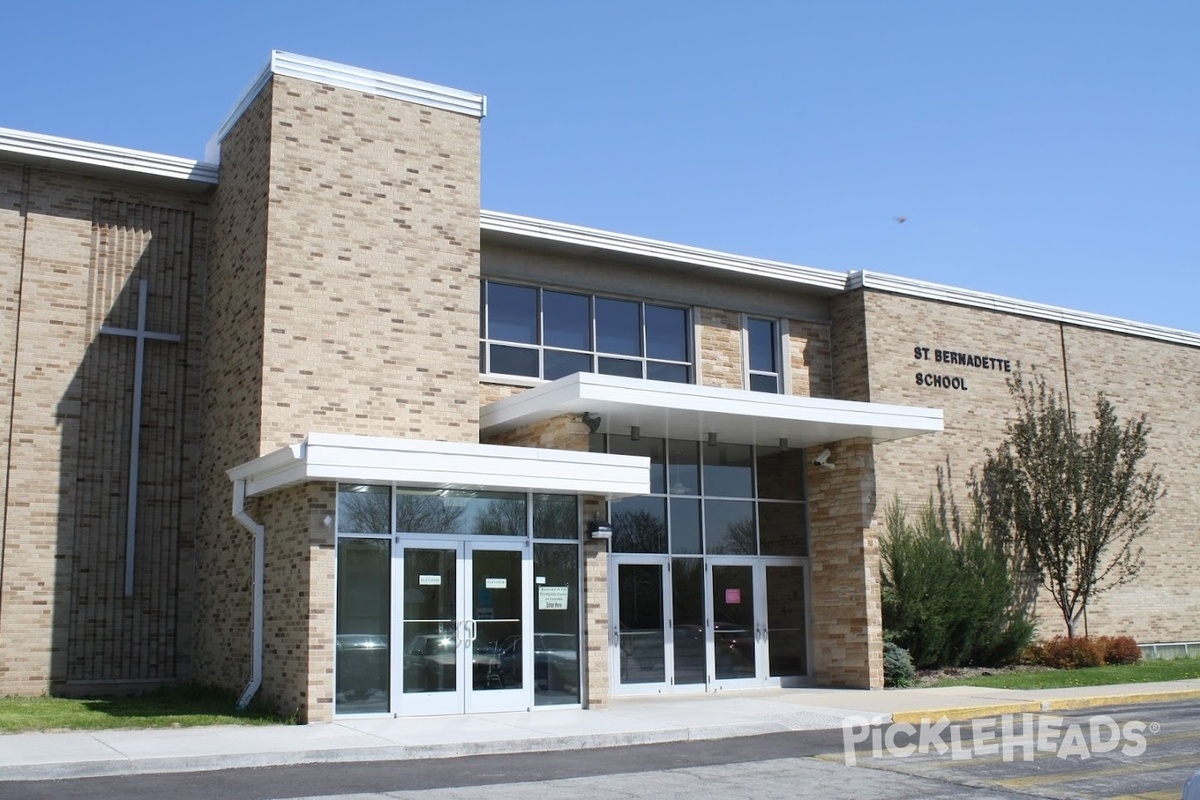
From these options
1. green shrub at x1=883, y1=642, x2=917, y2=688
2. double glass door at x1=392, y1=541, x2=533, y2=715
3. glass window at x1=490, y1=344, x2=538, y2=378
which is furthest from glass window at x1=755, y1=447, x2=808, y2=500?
double glass door at x1=392, y1=541, x2=533, y2=715

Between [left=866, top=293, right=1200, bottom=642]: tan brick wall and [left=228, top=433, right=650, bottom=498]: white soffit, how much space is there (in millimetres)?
8253

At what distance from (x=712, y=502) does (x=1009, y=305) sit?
966 centimetres

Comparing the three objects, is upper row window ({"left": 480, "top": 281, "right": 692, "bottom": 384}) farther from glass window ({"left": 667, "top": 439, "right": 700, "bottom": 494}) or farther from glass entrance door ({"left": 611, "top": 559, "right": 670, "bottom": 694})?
glass entrance door ({"left": 611, "top": 559, "right": 670, "bottom": 694})

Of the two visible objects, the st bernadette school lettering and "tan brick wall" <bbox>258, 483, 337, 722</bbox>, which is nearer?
"tan brick wall" <bbox>258, 483, 337, 722</bbox>

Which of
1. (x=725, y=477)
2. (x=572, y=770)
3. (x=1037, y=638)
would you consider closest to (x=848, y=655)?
(x=725, y=477)

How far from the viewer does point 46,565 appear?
17.5 metres

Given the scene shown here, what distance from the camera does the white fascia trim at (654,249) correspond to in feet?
66.9

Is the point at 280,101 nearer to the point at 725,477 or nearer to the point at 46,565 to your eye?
the point at 46,565

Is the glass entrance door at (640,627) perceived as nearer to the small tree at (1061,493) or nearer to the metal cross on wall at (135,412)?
the metal cross on wall at (135,412)

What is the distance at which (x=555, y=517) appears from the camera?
17234mm

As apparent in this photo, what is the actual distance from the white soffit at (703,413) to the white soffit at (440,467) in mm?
988

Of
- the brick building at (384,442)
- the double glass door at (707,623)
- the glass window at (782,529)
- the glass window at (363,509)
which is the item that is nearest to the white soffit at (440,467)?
the brick building at (384,442)

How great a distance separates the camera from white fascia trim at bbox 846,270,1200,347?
79.7 feet

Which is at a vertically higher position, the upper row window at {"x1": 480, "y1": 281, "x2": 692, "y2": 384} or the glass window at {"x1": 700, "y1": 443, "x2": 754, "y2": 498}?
the upper row window at {"x1": 480, "y1": 281, "x2": 692, "y2": 384}
